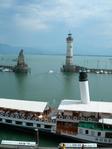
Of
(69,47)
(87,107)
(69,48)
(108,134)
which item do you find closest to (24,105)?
(87,107)

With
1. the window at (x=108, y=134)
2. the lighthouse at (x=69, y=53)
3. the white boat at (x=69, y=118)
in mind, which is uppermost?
the lighthouse at (x=69, y=53)

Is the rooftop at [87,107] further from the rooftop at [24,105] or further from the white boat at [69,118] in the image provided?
the rooftop at [24,105]

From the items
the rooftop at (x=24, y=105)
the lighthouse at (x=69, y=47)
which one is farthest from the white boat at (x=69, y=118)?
the lighthouse at (x=69, y=47)

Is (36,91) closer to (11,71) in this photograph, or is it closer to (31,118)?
(31,118)

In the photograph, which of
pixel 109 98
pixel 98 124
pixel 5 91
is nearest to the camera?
pixel 98 124

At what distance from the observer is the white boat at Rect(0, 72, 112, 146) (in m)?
24.5

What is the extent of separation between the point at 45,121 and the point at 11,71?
71366 millimetres

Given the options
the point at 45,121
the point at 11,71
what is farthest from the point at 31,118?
the point at 11,71

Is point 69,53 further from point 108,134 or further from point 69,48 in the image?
point 108,134

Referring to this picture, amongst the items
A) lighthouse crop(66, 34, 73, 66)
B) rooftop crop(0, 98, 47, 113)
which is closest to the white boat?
rooftop crop(0, 98, 47, 113)

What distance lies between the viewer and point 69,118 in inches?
1019

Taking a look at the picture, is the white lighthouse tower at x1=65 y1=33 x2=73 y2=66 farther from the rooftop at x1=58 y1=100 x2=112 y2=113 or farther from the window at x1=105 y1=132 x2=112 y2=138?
the window at x1=105 y1=132 x2=112 y2=138

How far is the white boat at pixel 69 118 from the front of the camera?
80.2ft

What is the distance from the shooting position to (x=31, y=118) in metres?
27.0
